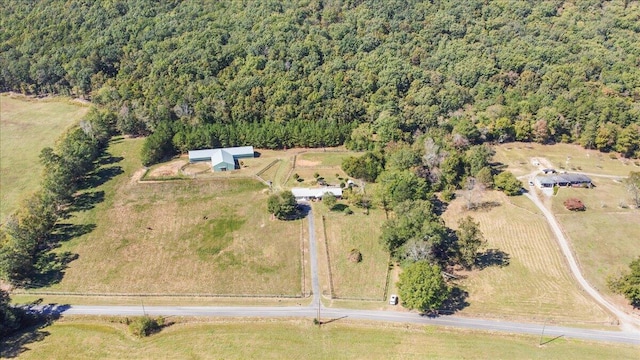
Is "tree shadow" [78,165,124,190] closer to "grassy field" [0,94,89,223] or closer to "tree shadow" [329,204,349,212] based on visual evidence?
"grassy field" [0,94,89,223]

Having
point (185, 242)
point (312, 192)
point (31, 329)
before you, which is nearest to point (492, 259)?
point (312, 192)

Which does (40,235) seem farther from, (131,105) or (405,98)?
(405,98)

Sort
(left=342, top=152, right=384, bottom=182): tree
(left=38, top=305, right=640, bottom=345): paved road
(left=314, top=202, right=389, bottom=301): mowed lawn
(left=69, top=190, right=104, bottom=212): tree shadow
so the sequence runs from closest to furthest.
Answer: (left=38, top=305, right=640, bottom=345): paved road
(left=314, top=202, right=389, bottom=301): mowed lawn
(left=69, top=190, right=104, bottom=212): tree shadow
(left=342, top=152, right=384, bottom=182): tree

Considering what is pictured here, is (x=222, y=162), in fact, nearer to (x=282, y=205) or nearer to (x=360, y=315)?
(x=282, y=205)

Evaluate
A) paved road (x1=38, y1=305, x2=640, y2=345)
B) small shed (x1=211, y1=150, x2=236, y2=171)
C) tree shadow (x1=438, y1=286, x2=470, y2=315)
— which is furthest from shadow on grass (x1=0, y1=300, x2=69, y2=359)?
tree shadow (x1=438, y1=286, x2=470, y2=315)

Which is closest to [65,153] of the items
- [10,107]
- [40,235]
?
[40,235]

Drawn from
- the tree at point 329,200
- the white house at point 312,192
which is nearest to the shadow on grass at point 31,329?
the white house at point 312,192
